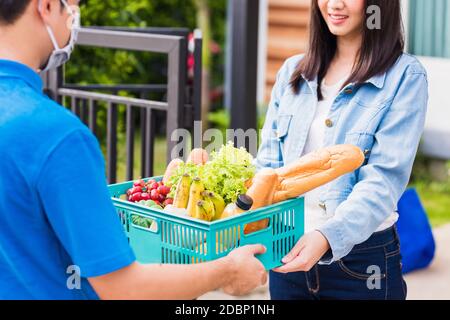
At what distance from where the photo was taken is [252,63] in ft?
17.7

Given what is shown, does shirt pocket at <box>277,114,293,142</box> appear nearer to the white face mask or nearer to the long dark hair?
the long dark hair

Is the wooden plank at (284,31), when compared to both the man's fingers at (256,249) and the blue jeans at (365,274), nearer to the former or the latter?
the blue jeans at (365,274)

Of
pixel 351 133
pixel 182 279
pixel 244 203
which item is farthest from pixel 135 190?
pixel 351 133

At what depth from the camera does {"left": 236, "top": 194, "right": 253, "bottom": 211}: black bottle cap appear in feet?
7.43

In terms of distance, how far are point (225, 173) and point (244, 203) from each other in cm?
17

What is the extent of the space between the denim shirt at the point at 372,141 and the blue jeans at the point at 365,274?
15 cm

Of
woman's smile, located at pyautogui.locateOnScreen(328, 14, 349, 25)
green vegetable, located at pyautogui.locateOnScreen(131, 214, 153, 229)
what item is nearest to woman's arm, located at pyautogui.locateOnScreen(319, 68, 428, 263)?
woman's smile, located at pyautogui.locateOnScreen(328, 14, 349, 25)

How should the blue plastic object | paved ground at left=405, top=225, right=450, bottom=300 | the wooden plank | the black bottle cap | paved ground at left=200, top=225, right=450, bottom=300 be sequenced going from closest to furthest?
the black bottle cap < paved ground at left=200, top=225, right=450, bottom=300 < paved ground at left=405, top=225, right=450, bottom=300 < the blue plastic object < the wooden plank

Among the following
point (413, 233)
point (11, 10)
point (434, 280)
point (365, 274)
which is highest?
point (11, 10)

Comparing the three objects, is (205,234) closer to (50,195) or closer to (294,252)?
(294,252)

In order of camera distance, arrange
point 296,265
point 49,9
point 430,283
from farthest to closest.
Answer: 1. point 430,283
2. point 296,265
3. point 49,9
